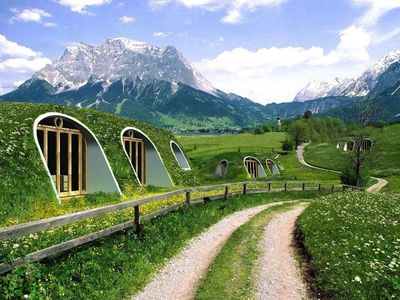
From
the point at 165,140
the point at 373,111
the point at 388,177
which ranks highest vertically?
the point at 373,111

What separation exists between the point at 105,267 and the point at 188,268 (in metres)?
2.57

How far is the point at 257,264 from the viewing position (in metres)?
11.4

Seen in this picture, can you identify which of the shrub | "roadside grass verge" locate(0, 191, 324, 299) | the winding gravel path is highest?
"roadside grass verge" locate(0, 191, 324, 299)

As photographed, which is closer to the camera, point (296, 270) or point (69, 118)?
point (296, 270)

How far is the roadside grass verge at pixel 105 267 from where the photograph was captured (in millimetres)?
7484

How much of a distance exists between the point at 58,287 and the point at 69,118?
20.3m

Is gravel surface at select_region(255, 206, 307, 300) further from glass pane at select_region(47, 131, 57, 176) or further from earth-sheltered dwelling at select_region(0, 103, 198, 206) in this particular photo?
glass pane at select_region(47, 131, 57, 176)

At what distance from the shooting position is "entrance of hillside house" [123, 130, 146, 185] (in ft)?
109

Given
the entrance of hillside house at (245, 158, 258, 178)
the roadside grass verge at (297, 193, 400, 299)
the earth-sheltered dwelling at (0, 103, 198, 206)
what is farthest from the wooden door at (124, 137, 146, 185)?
the entrance of hillside house at (245, 158, 258, 178)

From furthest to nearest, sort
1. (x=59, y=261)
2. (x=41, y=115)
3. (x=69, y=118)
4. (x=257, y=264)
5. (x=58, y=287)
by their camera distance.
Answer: (x=69, y=118)
(x=41, y=115)
(x=257, y=264)
(x=59, y=261)
(x=58, y=287)

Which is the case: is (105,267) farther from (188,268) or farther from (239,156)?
(239,156)


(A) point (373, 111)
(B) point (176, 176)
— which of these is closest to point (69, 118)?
(B) point (176, 176)

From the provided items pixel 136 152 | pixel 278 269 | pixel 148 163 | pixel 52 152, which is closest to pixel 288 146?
pixel 148 163

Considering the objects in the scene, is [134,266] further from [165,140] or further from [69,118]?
[165,140]
